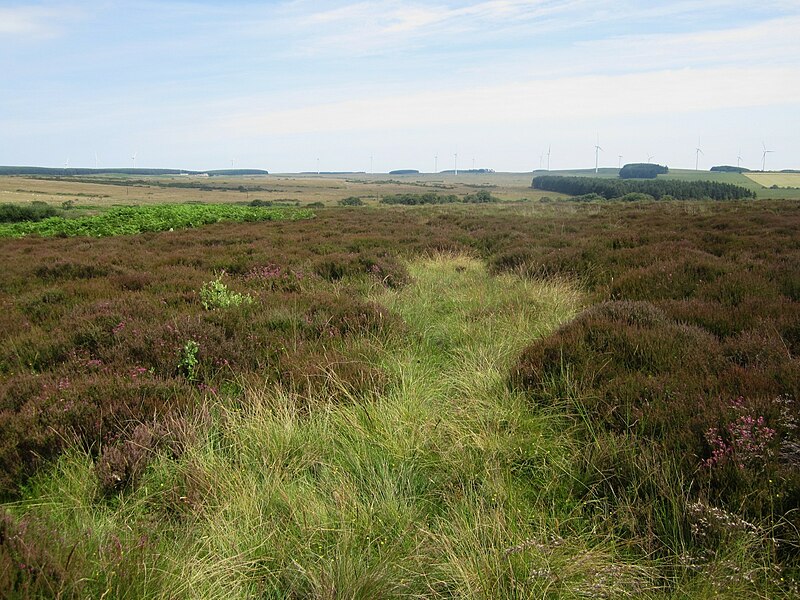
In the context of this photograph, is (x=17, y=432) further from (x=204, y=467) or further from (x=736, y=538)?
(x=736, y=538)

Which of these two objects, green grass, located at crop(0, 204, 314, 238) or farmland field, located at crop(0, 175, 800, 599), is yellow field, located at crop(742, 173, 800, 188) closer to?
green grass, located at crop(0, 204, 314, 238)

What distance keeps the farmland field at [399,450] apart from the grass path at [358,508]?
17 mm

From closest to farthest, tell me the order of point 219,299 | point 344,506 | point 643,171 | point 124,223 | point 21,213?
point 344,506 → point 219,299 → point 124,223 → point 21,213 → point 643,171

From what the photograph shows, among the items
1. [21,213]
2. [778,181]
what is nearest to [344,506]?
[21,213]

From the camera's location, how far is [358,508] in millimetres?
2693

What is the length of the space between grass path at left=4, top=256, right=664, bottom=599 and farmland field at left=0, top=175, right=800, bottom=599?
17mm

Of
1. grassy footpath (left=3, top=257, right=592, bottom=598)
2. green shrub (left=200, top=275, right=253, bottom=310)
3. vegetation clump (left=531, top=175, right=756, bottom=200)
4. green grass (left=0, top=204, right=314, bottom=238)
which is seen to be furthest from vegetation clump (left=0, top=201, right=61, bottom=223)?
vegetation clump (left=531, top=175, right=756, bottom=200)

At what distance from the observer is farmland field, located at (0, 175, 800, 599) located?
222 cm

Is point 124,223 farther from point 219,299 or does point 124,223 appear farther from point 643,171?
point 643,171

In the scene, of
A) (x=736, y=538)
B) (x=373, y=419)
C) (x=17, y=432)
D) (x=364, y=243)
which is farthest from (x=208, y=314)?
(x=364, y=243)

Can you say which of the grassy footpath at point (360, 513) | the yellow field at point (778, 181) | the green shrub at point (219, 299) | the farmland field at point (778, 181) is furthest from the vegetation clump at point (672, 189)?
the grassy footpath at point (360, 513)

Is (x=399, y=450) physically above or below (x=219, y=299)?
below

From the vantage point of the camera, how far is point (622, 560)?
2.41 metres

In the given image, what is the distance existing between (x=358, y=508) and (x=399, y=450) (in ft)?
2.37
